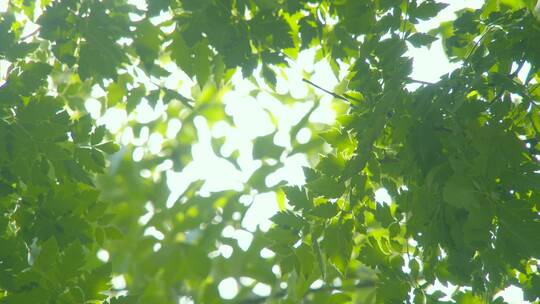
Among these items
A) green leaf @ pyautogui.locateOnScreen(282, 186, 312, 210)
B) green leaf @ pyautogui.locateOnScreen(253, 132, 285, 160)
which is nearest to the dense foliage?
green leaf @ pyautogui.locateOnScreen(282, 186, 312, 210)

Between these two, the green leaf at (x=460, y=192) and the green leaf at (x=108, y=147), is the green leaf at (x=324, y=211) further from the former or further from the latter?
the green leaf at (x=108, y=147)

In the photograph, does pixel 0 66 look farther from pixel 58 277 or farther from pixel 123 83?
pixel 58 277

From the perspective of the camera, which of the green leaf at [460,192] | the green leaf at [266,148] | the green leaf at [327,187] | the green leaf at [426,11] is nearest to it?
the green leaf at [460,192]

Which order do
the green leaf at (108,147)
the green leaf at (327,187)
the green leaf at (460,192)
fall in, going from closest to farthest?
the green leaf at (460,192), the green leaf at (327,187), the green leaf at (108,147)

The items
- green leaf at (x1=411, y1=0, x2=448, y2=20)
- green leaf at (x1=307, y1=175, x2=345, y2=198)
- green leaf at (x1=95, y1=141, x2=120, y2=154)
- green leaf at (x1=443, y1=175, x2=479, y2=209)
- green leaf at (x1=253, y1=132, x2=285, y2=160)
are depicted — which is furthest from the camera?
green leaf at (x1=253, y1=132, x2=285, y2=160)

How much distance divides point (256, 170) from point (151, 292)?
90cm

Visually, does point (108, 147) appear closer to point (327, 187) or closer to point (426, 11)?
point (327, 187)

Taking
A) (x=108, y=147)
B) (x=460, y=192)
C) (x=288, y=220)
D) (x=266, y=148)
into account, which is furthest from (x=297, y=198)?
(x=266, y=148)

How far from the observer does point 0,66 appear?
2525 millimetres

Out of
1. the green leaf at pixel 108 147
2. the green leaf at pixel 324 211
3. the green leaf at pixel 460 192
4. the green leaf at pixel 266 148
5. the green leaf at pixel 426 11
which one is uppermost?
the green leaf at pixel 266 148

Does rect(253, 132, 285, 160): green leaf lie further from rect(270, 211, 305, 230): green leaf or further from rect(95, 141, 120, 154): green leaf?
rect(270, 211, 305, 230): green leaf

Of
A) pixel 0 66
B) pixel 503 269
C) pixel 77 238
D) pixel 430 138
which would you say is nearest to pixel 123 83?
pixel 0 66

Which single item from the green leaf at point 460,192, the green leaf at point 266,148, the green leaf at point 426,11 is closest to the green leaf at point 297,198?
the green leaf at point 460,192

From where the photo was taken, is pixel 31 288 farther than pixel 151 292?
No
